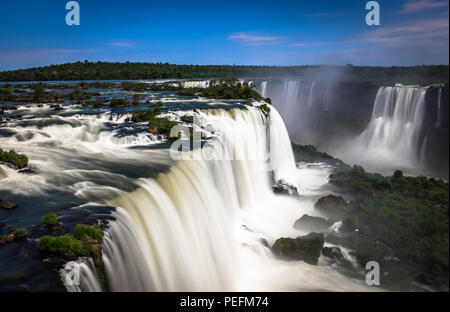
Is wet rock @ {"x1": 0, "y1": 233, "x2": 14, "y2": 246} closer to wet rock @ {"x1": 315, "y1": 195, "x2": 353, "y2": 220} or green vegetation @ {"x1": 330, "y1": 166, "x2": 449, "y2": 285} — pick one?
green vegetation @ {"x1": 330, "y1": 166, "x2": 449, "y2": 285}

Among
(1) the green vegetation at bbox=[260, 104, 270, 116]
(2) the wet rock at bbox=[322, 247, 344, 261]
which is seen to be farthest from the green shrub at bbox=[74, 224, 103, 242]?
(1) the green vegetation at bbox=[260, 104, 270, 116]

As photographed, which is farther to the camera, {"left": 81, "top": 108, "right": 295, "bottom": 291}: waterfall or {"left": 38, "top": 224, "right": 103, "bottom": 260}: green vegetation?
{"left": 81, "top": 108, "right": 295, "bottom": 291}: waterfall

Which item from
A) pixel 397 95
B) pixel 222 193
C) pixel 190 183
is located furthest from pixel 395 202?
pixel 397 95

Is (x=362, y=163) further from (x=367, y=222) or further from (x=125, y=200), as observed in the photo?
(x=125, y=200)

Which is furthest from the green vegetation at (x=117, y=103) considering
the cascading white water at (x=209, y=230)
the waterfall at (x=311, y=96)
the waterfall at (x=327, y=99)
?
the waterfall at (x=311, y=96)

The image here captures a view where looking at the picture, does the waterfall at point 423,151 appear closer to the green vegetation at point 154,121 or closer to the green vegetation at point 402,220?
the green vegetation at point 402,220
